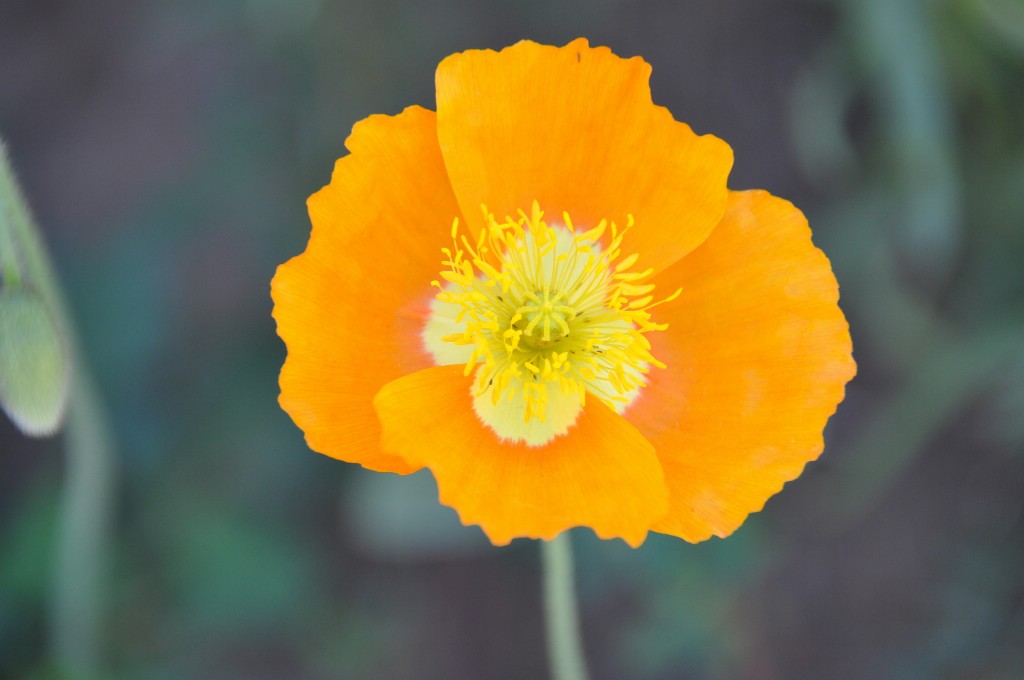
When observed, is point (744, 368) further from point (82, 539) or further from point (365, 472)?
point (82, 539)

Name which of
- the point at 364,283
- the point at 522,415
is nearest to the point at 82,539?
the point at 364,283

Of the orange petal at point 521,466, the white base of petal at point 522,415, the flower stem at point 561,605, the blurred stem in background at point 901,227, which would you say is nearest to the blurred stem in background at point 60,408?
the orange petal at point 521,466

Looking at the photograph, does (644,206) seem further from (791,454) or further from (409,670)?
(409,670)

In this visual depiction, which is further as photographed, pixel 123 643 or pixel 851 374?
pixel 123 643

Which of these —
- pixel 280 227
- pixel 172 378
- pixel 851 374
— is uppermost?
pixel 280 227

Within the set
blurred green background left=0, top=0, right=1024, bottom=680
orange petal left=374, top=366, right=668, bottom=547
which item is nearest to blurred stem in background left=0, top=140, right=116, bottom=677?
blurred green background left=0, top=0, right=1024, bottom=680

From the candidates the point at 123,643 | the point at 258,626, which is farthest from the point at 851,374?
the point at 123,643
